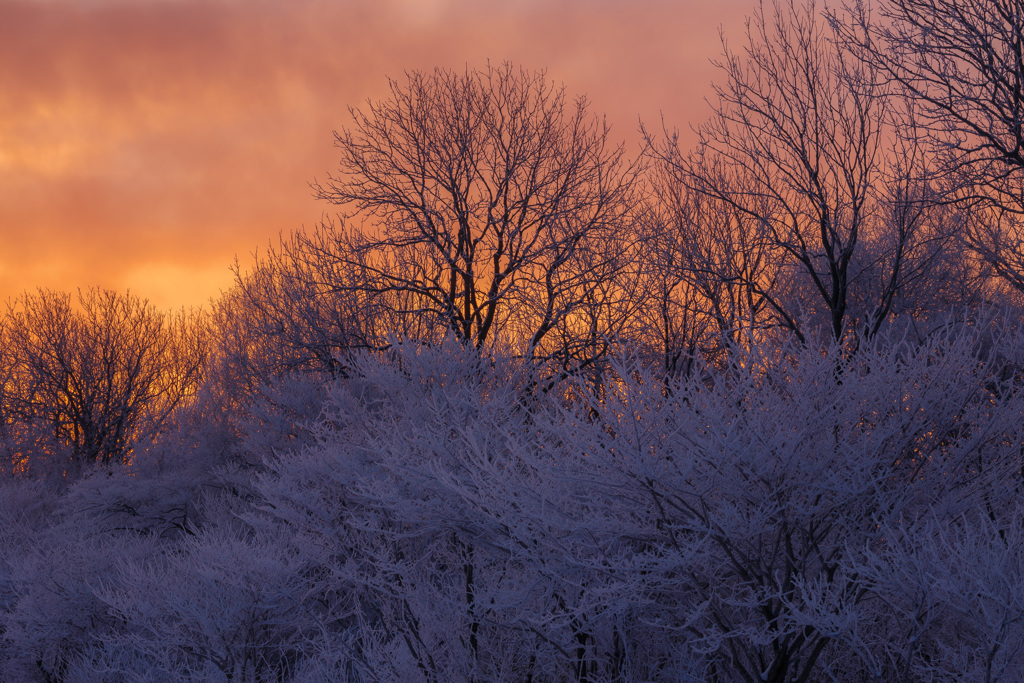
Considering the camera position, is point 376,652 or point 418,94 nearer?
point 376,652

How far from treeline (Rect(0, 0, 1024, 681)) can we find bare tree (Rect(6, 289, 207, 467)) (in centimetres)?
64

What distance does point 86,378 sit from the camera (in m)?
33.5

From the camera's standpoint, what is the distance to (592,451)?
31.7 ft

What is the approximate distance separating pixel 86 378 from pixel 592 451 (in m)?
30.5

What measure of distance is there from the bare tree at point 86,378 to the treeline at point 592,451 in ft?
2.11

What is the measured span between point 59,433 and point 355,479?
927 inches

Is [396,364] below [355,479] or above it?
above

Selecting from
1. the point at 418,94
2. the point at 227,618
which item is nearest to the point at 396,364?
the point at 227,618

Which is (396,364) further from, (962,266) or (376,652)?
(962,266)

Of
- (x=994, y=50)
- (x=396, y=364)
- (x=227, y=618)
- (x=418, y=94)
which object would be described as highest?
A: (x=418, y=94)

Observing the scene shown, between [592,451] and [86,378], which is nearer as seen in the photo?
[592,451]

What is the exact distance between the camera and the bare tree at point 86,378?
32.5 metres

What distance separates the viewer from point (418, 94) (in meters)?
22.1

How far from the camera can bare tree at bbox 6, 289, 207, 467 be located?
3253 centimetres
